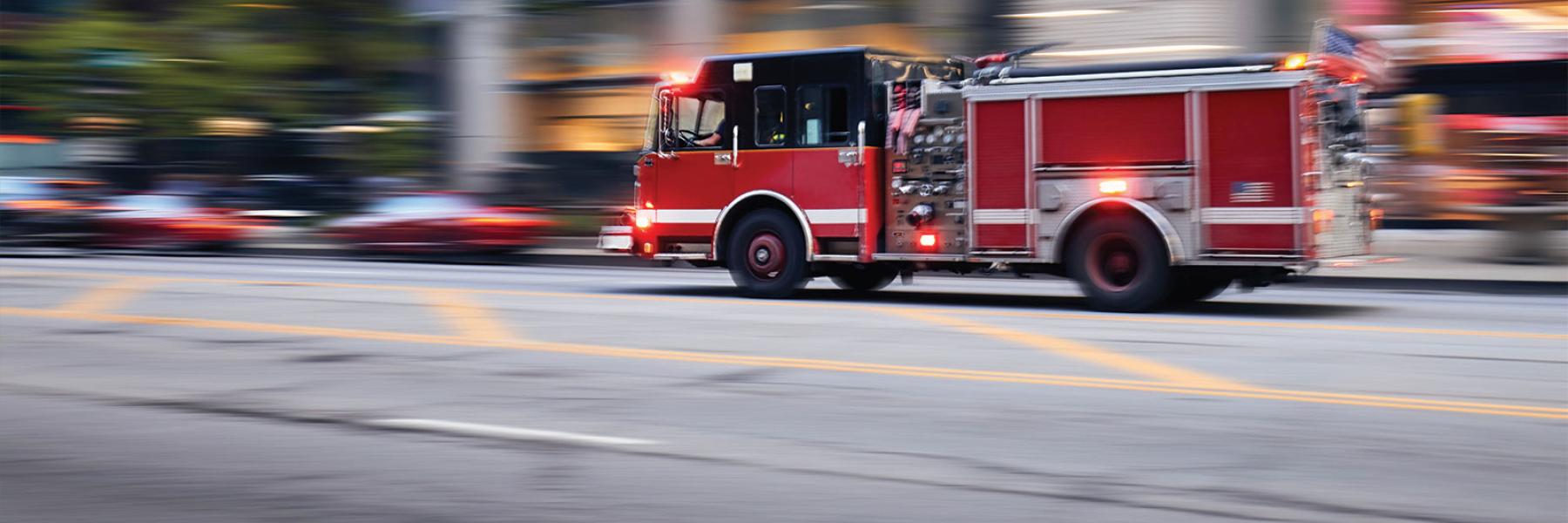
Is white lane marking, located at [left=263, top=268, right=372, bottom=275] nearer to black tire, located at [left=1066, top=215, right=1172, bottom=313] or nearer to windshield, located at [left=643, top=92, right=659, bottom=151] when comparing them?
windshield, located at [left=643, top=92, right=659, bottom=151]

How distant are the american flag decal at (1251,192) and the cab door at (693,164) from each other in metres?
4.74

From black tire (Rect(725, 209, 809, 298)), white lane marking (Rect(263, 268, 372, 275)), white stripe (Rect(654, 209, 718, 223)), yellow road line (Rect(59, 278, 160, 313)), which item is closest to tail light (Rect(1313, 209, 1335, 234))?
black tire (Rect(725, 209, 809, 298))

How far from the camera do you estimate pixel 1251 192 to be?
40.8 ft

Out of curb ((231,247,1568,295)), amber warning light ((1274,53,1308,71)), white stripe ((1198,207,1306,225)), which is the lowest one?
curb ((231,247,1568,295))

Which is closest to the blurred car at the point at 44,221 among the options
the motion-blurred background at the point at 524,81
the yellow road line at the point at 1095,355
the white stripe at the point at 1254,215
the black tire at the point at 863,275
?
the motion-blurred background at the point at 524,81

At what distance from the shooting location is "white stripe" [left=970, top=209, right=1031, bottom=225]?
13.5 m

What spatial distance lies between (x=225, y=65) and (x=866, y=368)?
30.2m

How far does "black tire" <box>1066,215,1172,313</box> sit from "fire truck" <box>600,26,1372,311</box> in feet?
0.05

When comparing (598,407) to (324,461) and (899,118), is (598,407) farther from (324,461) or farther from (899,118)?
(899,118)

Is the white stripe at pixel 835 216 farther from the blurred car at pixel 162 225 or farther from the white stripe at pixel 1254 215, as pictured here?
the blurred car at pixel 162 225

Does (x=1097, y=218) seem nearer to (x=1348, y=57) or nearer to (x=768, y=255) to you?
(x=1348, y=57)

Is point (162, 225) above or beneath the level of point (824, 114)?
beneath

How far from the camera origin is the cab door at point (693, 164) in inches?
597

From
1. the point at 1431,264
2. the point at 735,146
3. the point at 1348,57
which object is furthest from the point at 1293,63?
the point at 1431,264
